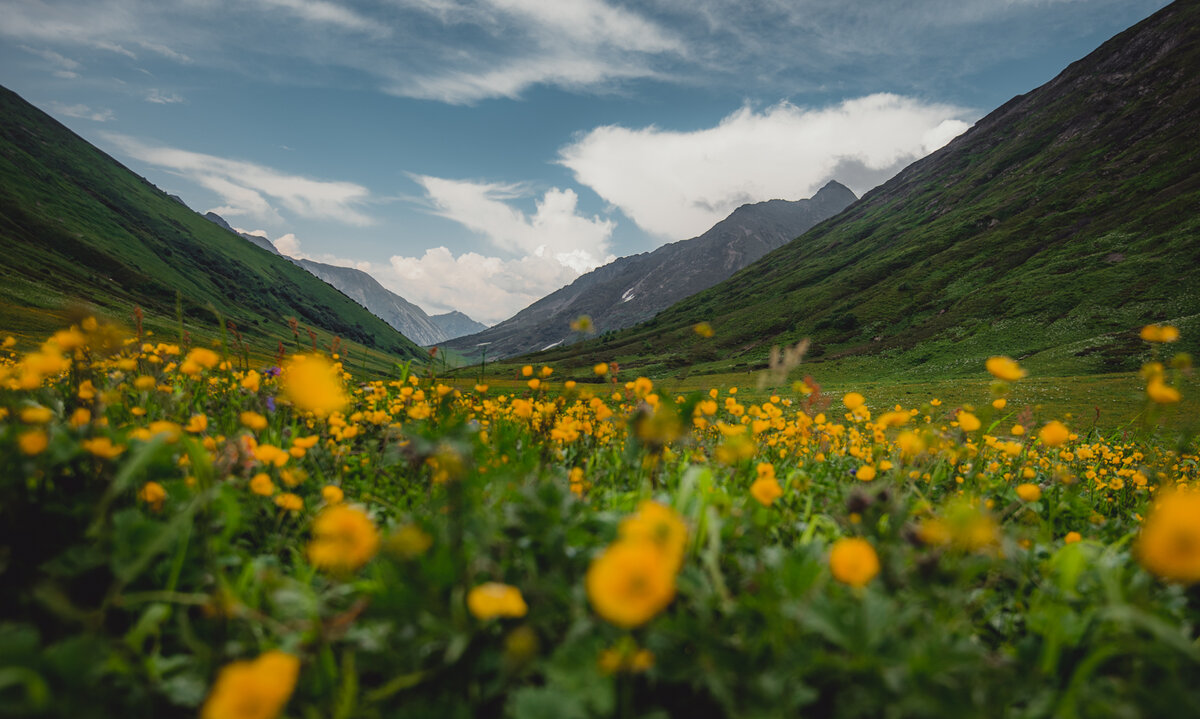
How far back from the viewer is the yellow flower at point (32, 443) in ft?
5.43

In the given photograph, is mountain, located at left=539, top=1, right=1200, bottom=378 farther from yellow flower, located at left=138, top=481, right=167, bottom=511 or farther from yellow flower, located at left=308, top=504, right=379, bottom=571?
yellow flower, located at left=308, top=504, right=379, bottom=571

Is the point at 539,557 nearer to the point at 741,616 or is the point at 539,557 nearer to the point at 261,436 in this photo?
the point at 741,616

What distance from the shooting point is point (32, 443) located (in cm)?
167

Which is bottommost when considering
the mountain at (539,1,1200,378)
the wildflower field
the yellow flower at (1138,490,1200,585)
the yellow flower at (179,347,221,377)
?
the wildflower field

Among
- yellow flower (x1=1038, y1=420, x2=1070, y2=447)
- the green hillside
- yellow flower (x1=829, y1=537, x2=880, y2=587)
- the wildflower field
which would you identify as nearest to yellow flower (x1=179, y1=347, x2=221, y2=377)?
the wildflower field

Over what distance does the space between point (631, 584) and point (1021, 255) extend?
382 feet

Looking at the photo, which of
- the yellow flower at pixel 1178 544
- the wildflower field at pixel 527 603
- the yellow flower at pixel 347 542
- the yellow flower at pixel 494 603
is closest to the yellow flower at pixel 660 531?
the wildflower field at pixel 527 603

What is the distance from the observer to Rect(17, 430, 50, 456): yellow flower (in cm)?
166

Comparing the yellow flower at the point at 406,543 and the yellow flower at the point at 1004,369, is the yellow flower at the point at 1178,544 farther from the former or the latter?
the yellow flower at the point at 406,543

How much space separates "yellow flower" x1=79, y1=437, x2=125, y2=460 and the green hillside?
257ft

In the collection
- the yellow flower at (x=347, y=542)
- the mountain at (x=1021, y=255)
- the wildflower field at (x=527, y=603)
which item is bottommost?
the wildflower field at (x=527, y=603)

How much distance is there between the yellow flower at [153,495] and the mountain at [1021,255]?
117ft

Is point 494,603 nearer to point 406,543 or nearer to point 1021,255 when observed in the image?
point 406,543

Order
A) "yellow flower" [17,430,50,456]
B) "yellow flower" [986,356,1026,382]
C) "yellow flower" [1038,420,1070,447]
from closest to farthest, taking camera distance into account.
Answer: "yellow flower" [17,430,50,456]
"yellow flower" [986,356,1026,382]
"yellow flower" [1038,420,1070,447]
